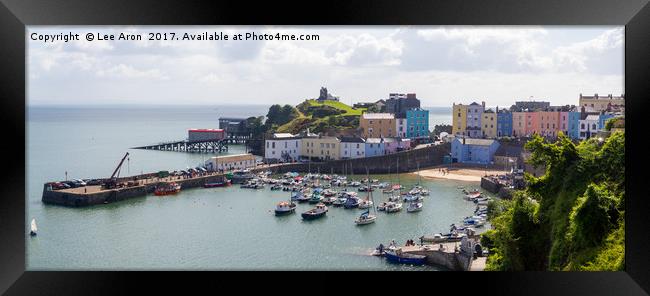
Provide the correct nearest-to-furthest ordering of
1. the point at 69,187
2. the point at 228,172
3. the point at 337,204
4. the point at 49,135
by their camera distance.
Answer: the point at 337,204 < the point at 69,187 < the point at 228,172 < the point at 49,135

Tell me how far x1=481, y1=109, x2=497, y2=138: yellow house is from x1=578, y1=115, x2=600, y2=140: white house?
5.43 ft

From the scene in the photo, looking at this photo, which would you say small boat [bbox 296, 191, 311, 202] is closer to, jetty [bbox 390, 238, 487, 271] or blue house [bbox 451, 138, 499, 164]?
jetty [bbox 390, 238, 487, 271]

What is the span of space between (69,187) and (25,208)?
7602 mm

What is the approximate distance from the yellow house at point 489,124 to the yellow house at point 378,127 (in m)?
1.74

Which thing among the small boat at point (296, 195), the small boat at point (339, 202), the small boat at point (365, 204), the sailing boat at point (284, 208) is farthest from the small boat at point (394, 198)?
the sailing boat at point (284, 208)

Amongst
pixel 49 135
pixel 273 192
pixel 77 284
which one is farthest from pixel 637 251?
pixel 49 135

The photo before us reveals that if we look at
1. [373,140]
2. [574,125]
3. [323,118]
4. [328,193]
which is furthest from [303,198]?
[323,118]

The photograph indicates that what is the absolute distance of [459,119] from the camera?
45.5 ft

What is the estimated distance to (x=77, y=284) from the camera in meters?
2.16

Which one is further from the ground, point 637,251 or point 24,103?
point 24,103

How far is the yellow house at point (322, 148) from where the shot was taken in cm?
1241

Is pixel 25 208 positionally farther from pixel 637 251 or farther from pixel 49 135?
pixel 49 135

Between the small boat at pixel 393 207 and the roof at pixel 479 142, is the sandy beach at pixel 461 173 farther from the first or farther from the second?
the small boat at pixel 393 207

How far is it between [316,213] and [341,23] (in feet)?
19.1
